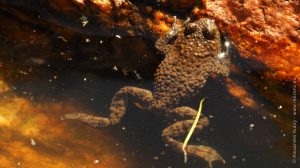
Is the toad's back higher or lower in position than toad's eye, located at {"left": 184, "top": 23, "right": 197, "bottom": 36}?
lower

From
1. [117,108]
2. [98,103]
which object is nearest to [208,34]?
[117,108]

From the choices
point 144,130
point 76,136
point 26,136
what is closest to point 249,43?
point 144,130

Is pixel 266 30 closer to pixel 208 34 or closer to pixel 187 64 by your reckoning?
pixel 208 34

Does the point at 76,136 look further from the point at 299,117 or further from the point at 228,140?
the point at 299,117

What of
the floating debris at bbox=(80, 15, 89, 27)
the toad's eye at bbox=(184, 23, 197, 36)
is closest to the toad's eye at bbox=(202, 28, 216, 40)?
the toad's eye at bbox=(184, 23, 197, 36)

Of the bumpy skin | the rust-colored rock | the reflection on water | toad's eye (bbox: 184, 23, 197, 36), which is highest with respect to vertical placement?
the rust-colored rock

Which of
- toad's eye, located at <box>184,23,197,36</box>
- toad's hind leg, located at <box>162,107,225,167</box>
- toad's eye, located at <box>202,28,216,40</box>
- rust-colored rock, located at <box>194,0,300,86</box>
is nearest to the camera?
rust-colored rock, located at <box>194,0,300,86</box>

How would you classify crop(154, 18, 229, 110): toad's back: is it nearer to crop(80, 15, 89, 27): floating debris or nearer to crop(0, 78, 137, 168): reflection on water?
crop(80, 15, 89, 27): floating debris
